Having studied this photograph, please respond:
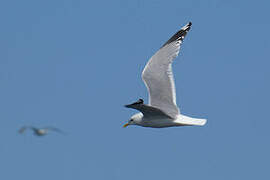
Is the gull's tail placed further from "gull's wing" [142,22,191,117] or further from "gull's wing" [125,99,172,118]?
"gull's wing" [125,99,172,118]

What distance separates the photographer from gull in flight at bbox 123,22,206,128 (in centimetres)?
1970

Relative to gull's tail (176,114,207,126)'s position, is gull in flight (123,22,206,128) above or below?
above

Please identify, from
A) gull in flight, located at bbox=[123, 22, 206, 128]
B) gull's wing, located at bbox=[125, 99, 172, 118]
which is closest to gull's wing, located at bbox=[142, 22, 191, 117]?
gull in flight, located at bbox=[123, 22, 206, 128]

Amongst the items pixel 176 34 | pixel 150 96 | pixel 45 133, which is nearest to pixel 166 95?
pixel 150 96

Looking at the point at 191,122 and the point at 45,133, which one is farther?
the point at 45,133

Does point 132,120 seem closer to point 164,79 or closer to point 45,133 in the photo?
point 164,79

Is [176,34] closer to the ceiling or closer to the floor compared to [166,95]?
closer to the ceiling

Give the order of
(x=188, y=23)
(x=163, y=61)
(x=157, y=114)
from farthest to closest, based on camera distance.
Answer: (x=188, y=23)
(x=163, y=61)
(x=157, y=114)

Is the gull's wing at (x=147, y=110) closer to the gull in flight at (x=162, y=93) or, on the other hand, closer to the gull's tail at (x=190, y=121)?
the gull in flight at (x=162, y=93)

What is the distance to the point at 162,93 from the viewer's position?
20562 millimetres

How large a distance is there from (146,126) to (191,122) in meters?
1.35

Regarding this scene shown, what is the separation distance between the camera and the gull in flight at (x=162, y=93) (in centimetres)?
1970

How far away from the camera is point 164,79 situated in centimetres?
2081

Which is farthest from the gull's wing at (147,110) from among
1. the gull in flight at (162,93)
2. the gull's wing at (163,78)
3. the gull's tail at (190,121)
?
the gull's tail at (190,121)
